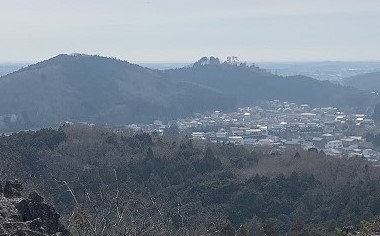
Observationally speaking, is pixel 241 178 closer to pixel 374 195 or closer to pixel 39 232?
pixel 374 195

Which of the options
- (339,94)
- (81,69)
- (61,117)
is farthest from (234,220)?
(339,94)

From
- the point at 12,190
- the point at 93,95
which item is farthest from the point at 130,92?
the point at 12,190

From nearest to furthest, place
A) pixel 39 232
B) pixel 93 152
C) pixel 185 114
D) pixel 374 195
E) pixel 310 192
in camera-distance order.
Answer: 1. pixel 39 232
2. pixel 374 195
3. pixel 310 192
4. pixel 93 152
5. pixel 185 114

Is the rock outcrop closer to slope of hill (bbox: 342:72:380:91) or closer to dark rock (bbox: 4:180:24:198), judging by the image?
dark rock (bbox: 4:180:24:198)

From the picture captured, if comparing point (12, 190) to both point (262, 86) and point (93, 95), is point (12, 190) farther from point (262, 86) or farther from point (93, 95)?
point (262, 86)

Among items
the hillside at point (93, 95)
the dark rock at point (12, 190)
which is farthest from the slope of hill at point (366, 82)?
the dark rock at point (12, 190)

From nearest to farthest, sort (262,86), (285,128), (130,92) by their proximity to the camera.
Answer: (285,128)
(130,92)
(262,86)
